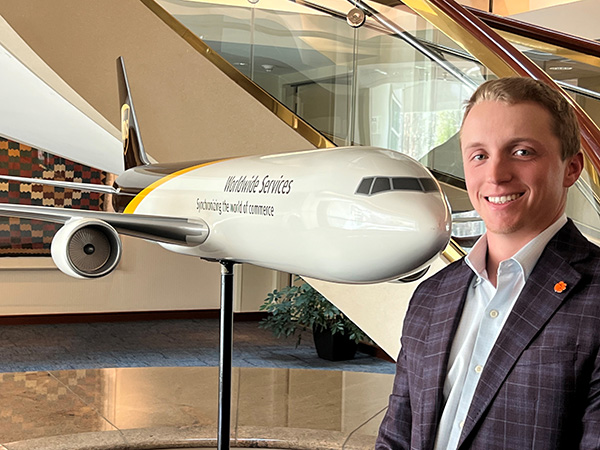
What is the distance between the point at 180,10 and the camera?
4375mm

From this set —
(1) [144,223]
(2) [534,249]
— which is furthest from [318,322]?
(2) [534,249]

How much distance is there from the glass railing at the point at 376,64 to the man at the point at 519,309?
175cm

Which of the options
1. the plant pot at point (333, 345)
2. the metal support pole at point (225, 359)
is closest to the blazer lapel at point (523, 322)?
the metal support pole at point (225, 359)

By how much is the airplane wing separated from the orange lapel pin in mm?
998

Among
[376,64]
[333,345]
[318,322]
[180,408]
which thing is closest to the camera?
[180,408]

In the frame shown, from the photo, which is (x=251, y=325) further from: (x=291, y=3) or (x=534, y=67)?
(x=534, y=67)

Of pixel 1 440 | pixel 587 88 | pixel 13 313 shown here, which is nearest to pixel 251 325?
pixel 13 313

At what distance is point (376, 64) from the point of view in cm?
394

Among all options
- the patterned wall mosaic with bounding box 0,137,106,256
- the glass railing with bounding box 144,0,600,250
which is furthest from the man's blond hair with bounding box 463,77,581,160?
the patterned wall mosaic with bounding box 0,137,106,256

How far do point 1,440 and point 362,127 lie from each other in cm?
235

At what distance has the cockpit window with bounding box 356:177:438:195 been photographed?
160cm

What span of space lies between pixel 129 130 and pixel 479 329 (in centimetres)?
276

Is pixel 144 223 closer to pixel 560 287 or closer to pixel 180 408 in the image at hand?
pixel 560 287

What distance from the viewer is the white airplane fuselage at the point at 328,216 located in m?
1.57
